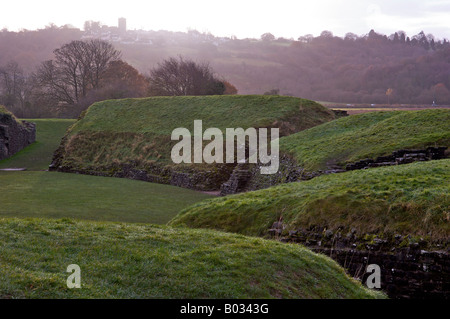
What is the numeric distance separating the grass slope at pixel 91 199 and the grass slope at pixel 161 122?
6.89m

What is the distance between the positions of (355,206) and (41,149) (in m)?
39.5

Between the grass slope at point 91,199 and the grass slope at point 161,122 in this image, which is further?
the grass slope at point 161,122

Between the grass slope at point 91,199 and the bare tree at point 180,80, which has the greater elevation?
the bare tree at point 180,80

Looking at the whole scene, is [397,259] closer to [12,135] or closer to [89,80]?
[12,135]

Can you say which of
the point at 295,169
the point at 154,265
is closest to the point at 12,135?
the point at 295,169

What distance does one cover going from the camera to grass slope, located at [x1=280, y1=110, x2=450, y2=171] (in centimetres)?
1916

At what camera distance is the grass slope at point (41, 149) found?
38706mm

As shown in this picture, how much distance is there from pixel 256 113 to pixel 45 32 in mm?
96195

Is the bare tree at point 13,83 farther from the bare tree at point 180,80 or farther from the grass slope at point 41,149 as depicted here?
the bare tree at point 180,80

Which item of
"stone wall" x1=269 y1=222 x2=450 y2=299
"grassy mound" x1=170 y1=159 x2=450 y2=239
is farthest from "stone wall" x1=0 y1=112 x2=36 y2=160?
"stone wall" x1=269 y1=222 x2=450 y2=299

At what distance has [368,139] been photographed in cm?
2164

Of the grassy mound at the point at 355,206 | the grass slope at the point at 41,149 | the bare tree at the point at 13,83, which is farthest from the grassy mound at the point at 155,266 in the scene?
the bare tree at the point at 13,83
